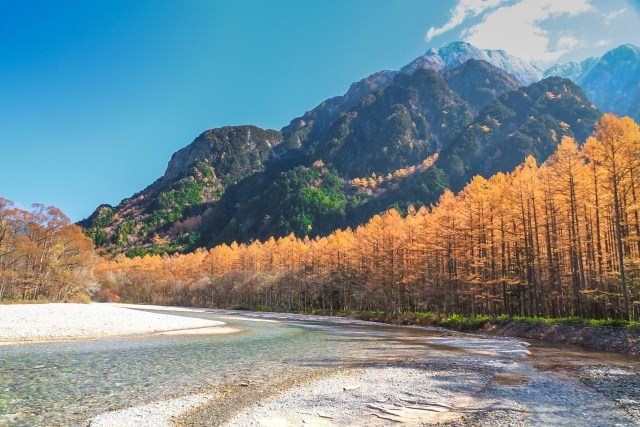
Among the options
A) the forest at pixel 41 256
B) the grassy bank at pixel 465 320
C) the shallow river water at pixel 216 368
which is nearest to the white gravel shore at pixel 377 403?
the shallow river water at pixel 216 368

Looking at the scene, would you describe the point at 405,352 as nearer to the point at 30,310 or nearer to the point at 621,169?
the point at 621,169

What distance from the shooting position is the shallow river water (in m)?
11.8

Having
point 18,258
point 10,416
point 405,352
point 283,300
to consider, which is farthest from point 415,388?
point 283,300

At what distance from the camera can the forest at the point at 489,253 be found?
32.0 metres

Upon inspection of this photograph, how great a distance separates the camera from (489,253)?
155 feet

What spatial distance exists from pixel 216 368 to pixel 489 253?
38635 mm

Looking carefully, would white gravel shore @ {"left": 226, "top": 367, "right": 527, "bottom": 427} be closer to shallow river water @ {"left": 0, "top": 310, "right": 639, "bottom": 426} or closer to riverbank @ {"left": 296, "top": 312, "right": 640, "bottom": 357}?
shallow river water @ {"left": 0, "top": 310, "right": 639, "bottom": 426}

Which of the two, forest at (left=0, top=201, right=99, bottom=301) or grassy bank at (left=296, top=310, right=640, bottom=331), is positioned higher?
forest at (left=0, top=201, right=99, bottom=301)

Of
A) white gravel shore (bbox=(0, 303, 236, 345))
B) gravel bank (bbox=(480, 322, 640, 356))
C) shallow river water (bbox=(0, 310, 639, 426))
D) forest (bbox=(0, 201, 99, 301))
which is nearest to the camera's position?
shallow river water (bbox=(0, 310, 639, 426))

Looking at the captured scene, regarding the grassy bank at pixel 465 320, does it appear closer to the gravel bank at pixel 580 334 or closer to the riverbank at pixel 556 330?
the riverbank at pixel 556 330

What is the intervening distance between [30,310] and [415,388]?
4643 cm

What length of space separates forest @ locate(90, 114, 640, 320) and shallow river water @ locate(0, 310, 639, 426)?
1341 centimetres

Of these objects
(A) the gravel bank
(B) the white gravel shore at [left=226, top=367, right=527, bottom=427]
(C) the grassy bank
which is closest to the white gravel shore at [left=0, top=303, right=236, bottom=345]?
(B) the white gravel shore at [left=226, top=367, right=527, bottom=427]

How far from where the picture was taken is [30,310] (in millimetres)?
43312
